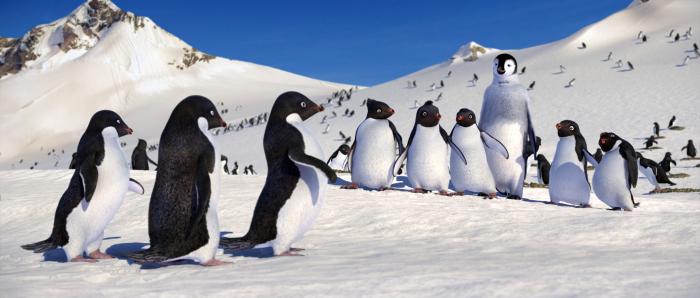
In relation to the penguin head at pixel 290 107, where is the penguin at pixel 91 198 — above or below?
below

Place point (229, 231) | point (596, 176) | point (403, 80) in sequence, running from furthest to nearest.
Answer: point (403, 80) → point (596, 176) → point (229, 231)

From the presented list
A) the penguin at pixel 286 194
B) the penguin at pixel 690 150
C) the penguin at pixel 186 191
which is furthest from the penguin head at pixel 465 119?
the penguin at pixel 690 150

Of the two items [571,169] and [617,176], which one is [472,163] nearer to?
[571,169]

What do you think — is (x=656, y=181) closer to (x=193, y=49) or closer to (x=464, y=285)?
(x=464, y=285)

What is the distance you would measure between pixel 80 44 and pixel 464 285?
107034mm

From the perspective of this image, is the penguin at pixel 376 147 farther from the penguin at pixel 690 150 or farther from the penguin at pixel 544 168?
the penguin at pixel 690 150

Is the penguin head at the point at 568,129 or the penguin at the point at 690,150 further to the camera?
the penguin at the point at 690,150

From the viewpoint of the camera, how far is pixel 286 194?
16.2 ft

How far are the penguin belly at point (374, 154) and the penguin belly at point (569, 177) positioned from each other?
2.35 metres

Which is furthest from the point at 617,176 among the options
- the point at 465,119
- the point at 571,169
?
the point at 465,119

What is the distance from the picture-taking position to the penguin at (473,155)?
29.3ft

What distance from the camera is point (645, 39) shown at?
4716 centimetres

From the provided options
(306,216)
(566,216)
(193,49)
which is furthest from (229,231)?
(193,49)

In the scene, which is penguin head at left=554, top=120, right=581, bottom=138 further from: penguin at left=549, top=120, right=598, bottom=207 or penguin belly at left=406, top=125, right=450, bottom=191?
penguin belly at left=406, top=125, right=450, bottom=191
